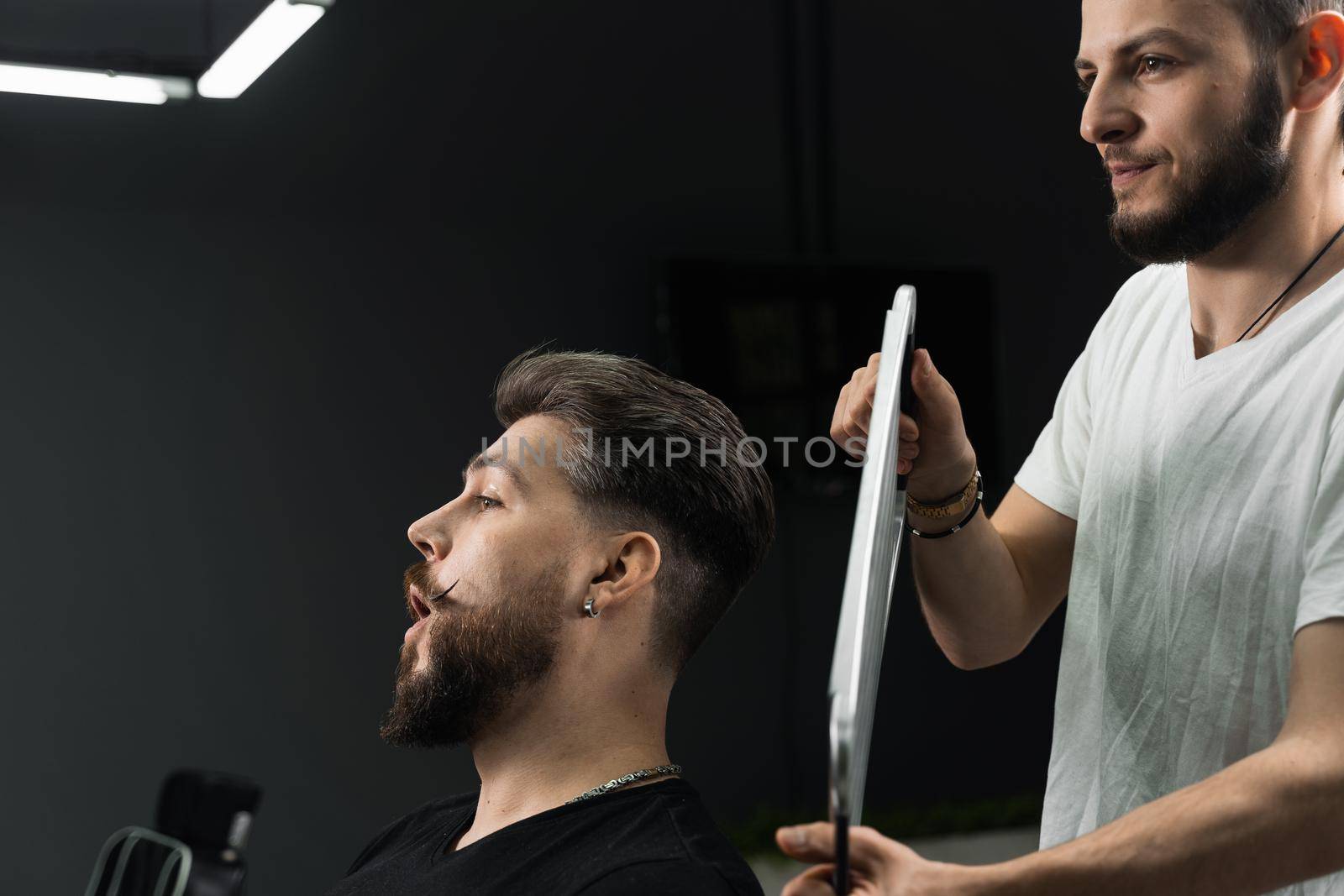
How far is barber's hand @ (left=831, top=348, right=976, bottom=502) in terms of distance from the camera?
4.18ft

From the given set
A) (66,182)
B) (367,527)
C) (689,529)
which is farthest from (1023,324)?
(689,529)

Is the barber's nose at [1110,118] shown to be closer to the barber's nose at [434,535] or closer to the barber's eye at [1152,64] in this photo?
the barber's eye at [1152,64]

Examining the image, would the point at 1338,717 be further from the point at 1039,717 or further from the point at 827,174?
the point at 1039,717

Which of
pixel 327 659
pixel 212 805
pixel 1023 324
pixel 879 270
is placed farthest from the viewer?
pixel 1023 324

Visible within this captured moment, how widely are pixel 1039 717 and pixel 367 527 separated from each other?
298cm

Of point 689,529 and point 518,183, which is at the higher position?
point 518,183

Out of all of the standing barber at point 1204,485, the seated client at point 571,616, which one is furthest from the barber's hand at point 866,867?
the seated client at point 571,616

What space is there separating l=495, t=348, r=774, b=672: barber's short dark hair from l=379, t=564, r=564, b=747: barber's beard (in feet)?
0.46

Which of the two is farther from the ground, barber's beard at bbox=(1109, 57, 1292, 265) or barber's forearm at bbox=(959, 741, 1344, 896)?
barber's beard at bbox=(1109, 57, 1292, 265)

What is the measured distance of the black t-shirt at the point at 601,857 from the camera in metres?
1.34

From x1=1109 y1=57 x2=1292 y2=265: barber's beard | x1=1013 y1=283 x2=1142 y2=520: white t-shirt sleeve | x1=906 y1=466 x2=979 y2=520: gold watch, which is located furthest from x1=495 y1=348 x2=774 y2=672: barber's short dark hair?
x1=1109 y1=57 x2=1292 y2=265: barber's beard

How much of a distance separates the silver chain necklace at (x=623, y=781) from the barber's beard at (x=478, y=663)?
5.8 inches

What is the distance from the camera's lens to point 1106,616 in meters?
1.43

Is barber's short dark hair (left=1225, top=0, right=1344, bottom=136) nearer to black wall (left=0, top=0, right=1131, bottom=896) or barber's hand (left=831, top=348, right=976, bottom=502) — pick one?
barber's hand (left=831, top=348, right=976, bottom=502)
